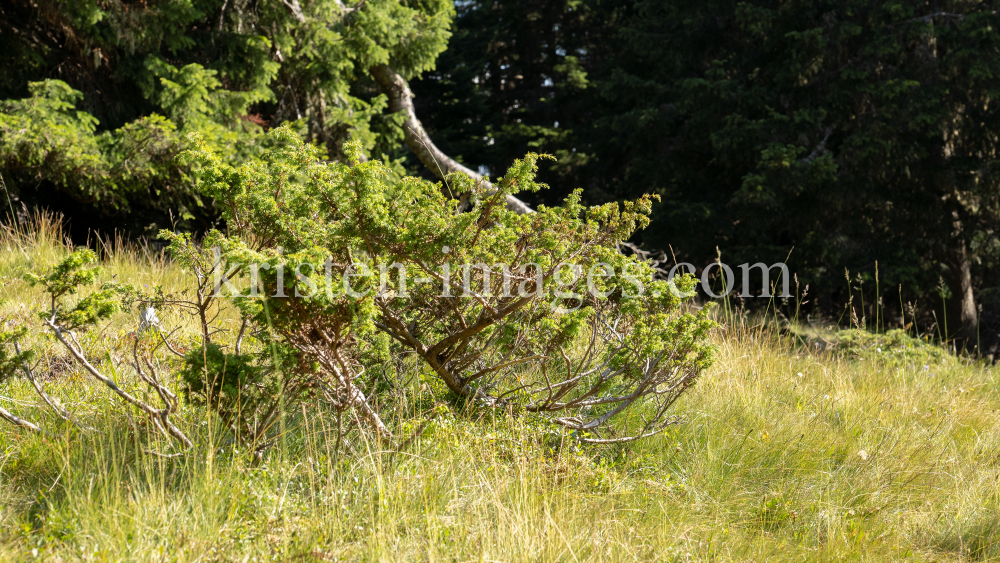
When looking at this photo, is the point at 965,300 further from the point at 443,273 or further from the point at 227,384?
the point at 227,384

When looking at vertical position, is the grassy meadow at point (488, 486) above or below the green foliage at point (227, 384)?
below

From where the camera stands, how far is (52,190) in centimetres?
731

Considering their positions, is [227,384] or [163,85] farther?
[163,85]

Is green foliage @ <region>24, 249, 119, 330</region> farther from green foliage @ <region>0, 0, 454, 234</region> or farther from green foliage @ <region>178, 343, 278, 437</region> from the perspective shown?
green foliage @ <region>0, 0, 454, 234</region>

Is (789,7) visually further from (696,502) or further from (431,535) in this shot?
(431,535)

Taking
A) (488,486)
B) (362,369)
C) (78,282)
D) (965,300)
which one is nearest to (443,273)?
(362,369)

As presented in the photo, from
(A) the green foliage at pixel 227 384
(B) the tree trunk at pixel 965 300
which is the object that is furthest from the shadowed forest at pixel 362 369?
(B) the tree trunk at pixel 965 300

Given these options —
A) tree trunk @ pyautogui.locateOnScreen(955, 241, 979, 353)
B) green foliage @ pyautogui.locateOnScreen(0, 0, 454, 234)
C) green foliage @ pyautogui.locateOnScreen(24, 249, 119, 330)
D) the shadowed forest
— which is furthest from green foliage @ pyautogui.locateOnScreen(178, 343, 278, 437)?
tree trunk @ pyautogui.locateOnScreen(955, 241, 979, 353)

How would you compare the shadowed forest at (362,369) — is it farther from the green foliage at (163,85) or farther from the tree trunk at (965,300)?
the tree trunk at (965,300)

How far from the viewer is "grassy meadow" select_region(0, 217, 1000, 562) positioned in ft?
7.02

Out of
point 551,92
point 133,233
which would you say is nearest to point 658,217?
point 551,92

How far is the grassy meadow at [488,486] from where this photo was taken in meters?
2.14

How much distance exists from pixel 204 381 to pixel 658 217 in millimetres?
9720

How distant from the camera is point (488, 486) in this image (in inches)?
94.9
